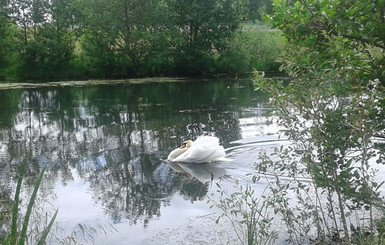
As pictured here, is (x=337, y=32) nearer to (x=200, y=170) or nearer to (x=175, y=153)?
(x=200, y=170)

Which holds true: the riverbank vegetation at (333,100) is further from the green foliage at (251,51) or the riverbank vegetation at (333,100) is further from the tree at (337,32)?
the green foliage at (251,51)

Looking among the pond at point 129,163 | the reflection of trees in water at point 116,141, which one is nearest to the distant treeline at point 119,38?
the reflection of trees in water at point 116,141

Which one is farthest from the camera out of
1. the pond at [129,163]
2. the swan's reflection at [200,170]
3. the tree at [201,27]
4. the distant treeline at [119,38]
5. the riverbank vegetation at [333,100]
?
the tree at [201,27]

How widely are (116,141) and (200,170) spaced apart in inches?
124

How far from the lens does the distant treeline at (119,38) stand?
31.9 m

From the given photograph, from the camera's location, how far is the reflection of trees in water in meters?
7.84

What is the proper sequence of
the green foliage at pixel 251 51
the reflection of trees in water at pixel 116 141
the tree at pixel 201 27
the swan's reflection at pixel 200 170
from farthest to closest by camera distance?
the green foliage at pixel 251 51, the tree at pixel 201 27, the swan's reflection at pixel 200 170, the reflection of trees in water at pixel 116 141

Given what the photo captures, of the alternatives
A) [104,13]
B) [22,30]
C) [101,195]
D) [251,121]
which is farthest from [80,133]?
[22,30]

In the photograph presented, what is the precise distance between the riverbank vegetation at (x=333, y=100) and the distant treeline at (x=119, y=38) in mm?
26508

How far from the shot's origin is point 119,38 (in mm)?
33062

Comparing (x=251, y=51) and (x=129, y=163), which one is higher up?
(x=251, y=51)

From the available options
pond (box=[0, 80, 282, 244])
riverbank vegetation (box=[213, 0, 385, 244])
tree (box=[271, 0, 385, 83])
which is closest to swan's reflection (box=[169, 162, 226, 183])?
pond (box=[0, 80, 282, 244])

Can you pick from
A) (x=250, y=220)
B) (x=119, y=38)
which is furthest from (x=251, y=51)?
(x=250, y=220)

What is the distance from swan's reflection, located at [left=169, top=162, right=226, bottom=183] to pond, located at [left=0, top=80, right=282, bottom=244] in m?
0.02
